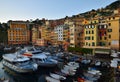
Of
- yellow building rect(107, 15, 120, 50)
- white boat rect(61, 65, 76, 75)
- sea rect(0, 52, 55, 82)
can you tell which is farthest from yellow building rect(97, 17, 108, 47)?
white boat rect(61, 65, 76, 75)

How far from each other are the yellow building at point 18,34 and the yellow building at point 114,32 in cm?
8559

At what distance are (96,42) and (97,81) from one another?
32.6m

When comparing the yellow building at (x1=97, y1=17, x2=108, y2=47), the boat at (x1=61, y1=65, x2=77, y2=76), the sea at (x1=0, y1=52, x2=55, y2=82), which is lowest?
the sea at (x1=0, y1=52, x2=55, y2=82)

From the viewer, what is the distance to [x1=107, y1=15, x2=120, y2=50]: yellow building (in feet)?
203

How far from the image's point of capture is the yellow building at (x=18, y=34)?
133125 mm

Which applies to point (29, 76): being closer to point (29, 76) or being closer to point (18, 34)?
point (29, 76)

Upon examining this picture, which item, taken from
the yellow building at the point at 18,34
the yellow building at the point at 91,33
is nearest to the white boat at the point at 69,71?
the yellow building at the point at 91,33

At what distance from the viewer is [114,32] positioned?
2490 inches

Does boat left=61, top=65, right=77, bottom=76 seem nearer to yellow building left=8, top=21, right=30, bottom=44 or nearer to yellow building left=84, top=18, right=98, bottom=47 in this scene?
yellow building left=84, top=18, right=98, bottom=47

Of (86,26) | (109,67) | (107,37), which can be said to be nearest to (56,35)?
(86,26)

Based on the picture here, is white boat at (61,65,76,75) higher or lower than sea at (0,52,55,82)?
higher

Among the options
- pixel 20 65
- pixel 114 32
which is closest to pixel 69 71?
pixel 20 65

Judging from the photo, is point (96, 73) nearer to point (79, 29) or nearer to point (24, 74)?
point (24, 74)

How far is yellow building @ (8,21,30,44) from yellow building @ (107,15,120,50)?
85.6 m
